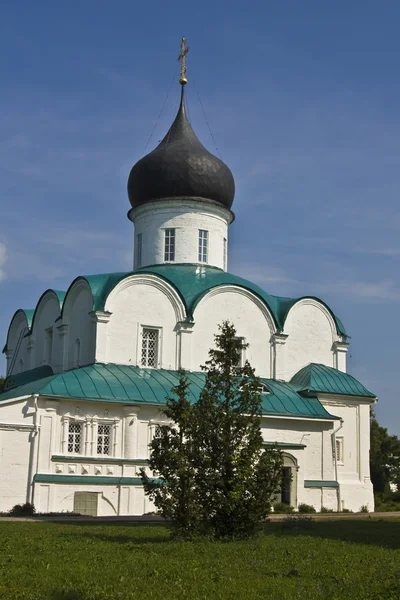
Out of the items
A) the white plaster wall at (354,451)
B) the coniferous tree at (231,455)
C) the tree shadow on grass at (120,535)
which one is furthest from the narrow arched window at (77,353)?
the coniferous tree at (231,455)

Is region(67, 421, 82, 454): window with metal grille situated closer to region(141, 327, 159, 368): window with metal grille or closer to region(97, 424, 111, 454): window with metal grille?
region(97, 424, 111, 454): window with metal grille

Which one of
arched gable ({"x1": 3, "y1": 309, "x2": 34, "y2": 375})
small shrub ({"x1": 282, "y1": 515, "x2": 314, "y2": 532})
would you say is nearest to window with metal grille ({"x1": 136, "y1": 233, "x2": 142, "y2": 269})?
arched gable ({"x1": 3, "y1": 309, "x2": 34, "y2": 375})

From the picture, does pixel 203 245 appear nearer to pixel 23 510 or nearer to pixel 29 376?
pixel 29 376

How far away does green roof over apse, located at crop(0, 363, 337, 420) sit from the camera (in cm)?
2128

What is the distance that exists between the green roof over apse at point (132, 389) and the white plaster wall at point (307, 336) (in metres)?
1.57

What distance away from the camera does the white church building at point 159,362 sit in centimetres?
2069

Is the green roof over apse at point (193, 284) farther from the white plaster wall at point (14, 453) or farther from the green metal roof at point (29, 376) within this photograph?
the white plaster wall at point (14, 453)

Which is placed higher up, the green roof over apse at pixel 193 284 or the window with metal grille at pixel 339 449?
the green roof over apse at pixel 193 284

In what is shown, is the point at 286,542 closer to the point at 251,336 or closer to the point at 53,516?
the point at 53,516

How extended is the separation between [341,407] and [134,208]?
933 cm

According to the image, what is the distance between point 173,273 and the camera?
2611 cm

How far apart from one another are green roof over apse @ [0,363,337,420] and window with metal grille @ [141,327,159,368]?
44cm

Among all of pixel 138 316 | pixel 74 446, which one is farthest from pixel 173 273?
pixel 74 446

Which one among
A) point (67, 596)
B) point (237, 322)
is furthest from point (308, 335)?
point (67, 596)
